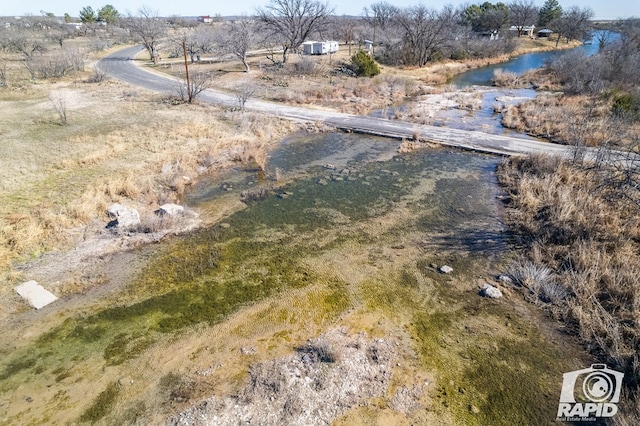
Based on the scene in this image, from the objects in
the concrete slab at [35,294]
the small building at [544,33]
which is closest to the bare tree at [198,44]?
the concrete slab at [35,294]

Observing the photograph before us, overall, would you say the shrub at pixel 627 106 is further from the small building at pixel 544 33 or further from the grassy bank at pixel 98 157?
the small building at pixel 544 33

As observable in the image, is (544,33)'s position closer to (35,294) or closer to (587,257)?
(587,257)

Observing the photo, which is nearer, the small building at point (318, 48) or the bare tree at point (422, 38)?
the bare tree at point (422, 38)

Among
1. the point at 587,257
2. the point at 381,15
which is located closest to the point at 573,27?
the point at 381,15

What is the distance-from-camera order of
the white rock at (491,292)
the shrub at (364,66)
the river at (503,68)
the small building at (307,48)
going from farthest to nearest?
the small building at (307,48)
the river at (503,68)
the shrub at (364,66)
the white rock at (491,292)

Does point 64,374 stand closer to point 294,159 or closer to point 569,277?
point 569,277

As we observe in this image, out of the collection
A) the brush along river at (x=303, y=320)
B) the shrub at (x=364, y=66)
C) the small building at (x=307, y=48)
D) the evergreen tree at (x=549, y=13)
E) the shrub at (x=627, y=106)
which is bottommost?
the brush along river at (x=303, y=320)

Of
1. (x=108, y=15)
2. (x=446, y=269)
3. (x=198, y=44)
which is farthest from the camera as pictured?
(x=108, y=15)
